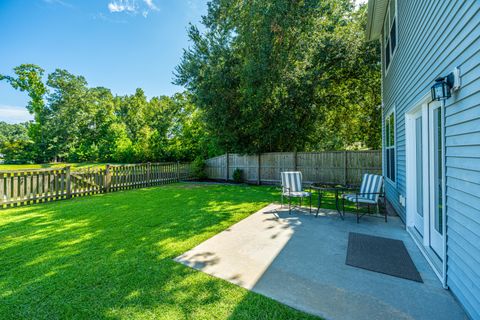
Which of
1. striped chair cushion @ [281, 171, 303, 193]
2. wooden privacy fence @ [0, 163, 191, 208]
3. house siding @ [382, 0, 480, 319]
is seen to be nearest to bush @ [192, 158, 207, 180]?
wooden privacy fence @ [0, 163, 191, 208]

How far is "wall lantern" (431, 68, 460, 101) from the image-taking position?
2039 millimetres

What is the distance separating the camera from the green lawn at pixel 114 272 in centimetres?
198

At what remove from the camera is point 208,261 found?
2.91 m

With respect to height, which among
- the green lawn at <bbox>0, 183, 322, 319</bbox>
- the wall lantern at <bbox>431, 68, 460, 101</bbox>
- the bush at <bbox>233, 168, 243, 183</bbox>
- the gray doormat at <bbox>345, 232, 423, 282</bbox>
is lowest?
the green lawn at <bbox>0, 183, 322, 319</bbox>

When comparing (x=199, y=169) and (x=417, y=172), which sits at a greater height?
(x=417, y=172)

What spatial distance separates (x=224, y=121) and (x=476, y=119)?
9346 millimetres

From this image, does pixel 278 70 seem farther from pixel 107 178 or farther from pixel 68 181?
pixel 68 181

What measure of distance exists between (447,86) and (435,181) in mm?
1382

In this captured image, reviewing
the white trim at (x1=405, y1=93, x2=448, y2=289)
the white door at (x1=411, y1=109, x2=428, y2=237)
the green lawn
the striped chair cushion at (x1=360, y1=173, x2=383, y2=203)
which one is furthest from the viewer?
the striped chair cushion at (x1=360, y1=173, x2=383, y2=203)

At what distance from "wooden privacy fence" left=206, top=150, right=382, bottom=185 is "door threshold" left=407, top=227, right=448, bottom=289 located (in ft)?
18.2

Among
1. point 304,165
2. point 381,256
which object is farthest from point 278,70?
point 381,256

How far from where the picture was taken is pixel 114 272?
8.58 feet

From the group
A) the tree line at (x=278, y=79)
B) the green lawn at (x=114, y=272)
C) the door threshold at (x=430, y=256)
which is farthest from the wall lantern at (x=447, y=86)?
the tree line at (x=278, y=79)

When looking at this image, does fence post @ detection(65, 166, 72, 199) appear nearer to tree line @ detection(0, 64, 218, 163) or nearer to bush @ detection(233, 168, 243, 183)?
bush @ detection(233, 168, 243, 183)
